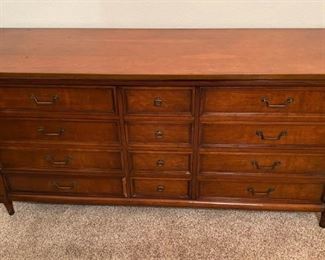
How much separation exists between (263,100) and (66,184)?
1.00 m

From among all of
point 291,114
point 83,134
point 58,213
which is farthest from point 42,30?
point 291,114

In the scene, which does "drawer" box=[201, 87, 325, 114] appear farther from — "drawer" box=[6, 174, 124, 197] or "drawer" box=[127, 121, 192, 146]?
"drawer" box=[6, 174, 124, 197]

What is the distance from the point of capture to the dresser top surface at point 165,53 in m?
1.21

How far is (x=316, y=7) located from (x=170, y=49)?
0.76 m

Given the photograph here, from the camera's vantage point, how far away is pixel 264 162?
4.71 ft

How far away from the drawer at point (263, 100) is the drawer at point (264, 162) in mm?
218

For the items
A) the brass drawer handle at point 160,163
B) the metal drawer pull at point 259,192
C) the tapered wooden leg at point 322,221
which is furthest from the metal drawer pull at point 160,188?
the tapered wooden leg at point 322,221

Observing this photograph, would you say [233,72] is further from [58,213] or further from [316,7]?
[58,213]

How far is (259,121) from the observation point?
131 centimetres

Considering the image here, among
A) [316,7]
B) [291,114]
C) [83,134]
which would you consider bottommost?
[83,134]

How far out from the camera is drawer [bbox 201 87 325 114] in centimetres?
123

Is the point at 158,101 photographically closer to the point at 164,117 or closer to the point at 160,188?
the point at 164,117

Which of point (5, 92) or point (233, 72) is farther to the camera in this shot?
point (5, 92)

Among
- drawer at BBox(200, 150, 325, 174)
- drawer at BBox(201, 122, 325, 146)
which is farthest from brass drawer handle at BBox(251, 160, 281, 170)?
drawer at BBox(201, 122, 325, 146)
